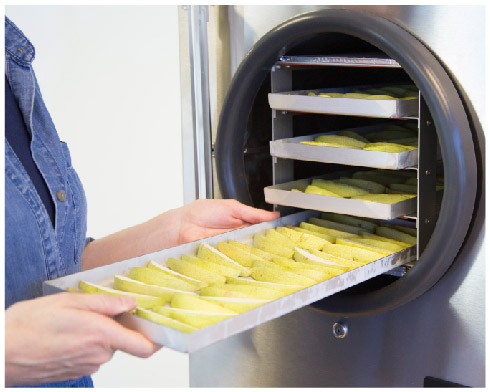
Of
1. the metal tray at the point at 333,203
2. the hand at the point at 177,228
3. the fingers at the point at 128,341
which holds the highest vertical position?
the metal tray at the point at 333,203

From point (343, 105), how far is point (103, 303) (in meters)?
0.60

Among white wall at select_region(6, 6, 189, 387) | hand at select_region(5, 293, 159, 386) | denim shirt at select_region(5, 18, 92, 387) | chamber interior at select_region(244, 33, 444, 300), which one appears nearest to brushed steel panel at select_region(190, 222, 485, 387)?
chamber interior at select_region(244, 33, 444, 300)

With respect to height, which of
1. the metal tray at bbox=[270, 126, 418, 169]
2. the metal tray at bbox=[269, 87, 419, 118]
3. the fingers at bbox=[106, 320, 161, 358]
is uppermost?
the metal tray at bbox=[269, 87, 419, 118]

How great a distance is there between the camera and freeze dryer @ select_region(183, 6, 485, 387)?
1.26m

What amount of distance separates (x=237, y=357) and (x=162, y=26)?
1.23m

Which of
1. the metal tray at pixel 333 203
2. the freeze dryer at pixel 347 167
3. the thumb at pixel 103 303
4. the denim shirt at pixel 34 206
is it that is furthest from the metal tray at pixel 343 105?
the thumb at pixel 103 303

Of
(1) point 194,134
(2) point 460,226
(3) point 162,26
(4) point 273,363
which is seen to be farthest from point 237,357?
(3) point 162,26

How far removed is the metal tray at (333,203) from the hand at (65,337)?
20.8 inches

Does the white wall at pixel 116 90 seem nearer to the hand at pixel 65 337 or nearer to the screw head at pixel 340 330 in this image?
the screw head at pixel 340 330

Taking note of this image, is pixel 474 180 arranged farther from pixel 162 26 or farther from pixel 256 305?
pixel 162 26

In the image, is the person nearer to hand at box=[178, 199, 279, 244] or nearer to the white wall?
hand at box=[178, 199, 279, 244]

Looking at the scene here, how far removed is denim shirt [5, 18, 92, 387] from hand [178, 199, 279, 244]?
8.6 inches

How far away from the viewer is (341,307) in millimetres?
1451

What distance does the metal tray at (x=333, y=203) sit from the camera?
1.36 meters
